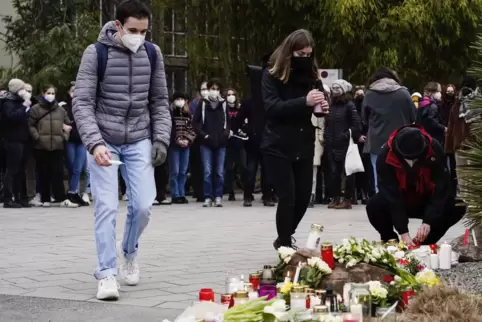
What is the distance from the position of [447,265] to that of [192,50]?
1816 centimetres

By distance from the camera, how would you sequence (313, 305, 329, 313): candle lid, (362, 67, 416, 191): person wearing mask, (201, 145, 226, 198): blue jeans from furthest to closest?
(201, 145, 226, 198): blue jeans < (362, 67, 416, 191): person wearing mask < (313, 305, 329, 313): candle lid

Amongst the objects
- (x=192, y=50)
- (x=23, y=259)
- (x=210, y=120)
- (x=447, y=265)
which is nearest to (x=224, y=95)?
(x=210, y=120)

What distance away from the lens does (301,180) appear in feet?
28.2

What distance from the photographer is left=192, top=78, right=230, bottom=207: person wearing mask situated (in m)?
16.8

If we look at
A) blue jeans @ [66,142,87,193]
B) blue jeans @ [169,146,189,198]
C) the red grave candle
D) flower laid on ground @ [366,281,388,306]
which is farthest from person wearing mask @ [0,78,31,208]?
flower laid on ground @ [366,281,388,306]

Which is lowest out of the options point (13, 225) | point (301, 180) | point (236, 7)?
point (13, 225)

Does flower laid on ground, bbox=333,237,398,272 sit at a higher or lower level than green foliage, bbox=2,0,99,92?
lower

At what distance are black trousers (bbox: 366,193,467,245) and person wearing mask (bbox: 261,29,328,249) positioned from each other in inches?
23.6

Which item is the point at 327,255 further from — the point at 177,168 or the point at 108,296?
the point at 177,168

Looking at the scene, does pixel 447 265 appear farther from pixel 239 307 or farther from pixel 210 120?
pixel 210 120

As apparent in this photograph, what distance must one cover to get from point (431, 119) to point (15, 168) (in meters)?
6.64

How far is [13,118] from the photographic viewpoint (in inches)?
621

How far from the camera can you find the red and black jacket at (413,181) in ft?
26.7

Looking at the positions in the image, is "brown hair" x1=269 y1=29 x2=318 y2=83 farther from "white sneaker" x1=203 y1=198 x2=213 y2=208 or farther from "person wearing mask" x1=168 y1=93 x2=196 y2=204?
"person wearing mask" x1=168 y1=93 x2=196 y2=204
